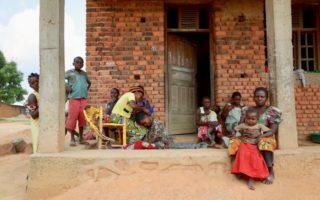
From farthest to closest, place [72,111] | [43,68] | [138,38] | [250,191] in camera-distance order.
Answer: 1. [138,38]
2. [72,111]
3. [43,68]
4. [250,191]

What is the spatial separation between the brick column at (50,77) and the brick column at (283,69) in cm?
288

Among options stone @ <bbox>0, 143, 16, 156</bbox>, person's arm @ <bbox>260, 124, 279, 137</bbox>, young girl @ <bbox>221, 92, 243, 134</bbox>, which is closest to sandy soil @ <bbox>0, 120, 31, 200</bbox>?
stone @ <bbox>0, 143, 16, 156</bbox>

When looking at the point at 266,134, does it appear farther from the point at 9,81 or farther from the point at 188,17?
the point at 9,81

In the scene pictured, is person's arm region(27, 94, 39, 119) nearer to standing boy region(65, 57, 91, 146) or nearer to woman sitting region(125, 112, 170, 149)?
standing boy region(65, 57, 91, 146)

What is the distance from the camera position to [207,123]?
665cm

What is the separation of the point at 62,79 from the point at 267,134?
9.14 ft

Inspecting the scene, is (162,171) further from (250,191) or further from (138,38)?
(138,38)

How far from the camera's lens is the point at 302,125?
293 inches

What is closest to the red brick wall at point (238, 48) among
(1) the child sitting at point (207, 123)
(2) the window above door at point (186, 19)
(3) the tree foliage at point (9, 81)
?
(2) the window above door at point (186, 19)

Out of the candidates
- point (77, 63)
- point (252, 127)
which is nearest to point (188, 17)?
point (77, 63)

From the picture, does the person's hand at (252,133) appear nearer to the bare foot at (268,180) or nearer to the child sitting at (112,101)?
the bare foot at (268,180)

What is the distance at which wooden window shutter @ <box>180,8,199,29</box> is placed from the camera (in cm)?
772

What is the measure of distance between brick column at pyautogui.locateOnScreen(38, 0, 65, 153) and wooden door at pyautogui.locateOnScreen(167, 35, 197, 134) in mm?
3313

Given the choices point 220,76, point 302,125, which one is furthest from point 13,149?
point 302,125
